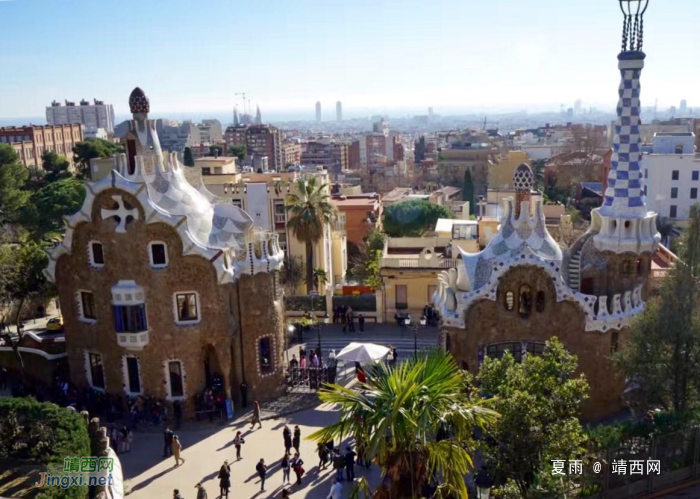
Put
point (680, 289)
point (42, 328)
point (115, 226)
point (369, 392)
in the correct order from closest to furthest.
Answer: point (369, 392) < point (680, 289) < point (115, 226) < point (42, 328)

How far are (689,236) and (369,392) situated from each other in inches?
404

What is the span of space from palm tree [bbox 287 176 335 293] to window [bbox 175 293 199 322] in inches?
477

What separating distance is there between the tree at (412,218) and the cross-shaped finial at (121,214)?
112 ft

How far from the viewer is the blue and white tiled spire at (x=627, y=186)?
23.0 m

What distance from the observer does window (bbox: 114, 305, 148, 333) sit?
2527cm

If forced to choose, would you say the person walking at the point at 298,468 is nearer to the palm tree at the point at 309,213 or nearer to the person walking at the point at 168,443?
the person walking at the point at 168,443

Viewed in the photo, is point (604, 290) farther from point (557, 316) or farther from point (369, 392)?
point (369, 392)

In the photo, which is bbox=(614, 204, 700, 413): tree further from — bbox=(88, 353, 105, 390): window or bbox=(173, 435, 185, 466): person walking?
bbox=(88, 353, 105, 390): window

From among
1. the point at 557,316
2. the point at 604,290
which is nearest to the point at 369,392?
the point at 557,316

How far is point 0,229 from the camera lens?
44250 mm

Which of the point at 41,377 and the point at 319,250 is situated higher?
the point at 319,250

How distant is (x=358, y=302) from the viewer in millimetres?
36031

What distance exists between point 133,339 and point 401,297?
15.2 metres

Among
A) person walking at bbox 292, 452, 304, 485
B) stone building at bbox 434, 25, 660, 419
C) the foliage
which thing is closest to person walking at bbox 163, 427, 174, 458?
person walking at bbox 292, 452, 304, 485
